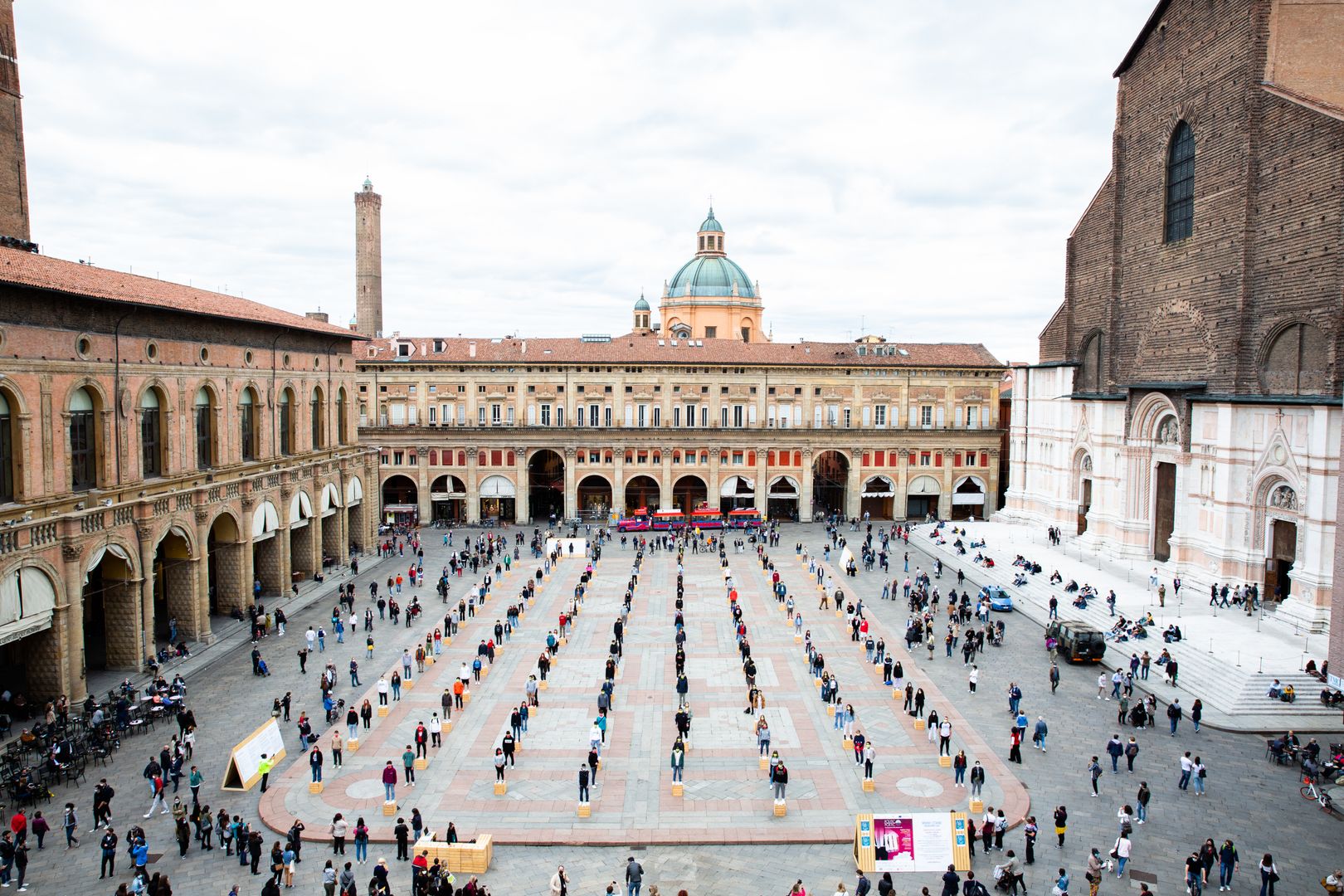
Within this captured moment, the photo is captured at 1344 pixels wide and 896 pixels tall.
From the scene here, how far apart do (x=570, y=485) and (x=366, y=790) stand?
48449 mm

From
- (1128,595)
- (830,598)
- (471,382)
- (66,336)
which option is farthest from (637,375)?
(66,336)

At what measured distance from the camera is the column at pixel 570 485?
235ft

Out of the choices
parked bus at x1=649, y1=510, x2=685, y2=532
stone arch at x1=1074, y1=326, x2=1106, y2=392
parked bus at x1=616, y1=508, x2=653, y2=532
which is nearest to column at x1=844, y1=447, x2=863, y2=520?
parked bus at x1=649, y1=510, x2=685, y2=532

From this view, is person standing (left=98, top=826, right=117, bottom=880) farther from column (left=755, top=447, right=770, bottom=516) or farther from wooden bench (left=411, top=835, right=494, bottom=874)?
Result: column (left=755, top=447, right=770, bottom=516)

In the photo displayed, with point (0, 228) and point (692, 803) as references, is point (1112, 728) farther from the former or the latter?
point (0, 228)

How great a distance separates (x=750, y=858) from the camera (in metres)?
20.8

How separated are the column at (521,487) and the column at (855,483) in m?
25.1

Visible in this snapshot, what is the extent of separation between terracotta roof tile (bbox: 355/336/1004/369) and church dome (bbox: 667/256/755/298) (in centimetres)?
2695

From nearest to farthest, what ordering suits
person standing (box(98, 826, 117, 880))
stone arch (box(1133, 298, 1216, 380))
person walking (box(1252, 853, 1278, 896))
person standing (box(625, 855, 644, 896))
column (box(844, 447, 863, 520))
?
person standing (box(625, 855, 644, 896)) → person walking (box(1252, 853, 1278, 896)) → person standing (box(98, 826, 117, 880)) → stone arch (box(1133, 298, 1216, 380)) → column (box(844, 447, 863, 520))

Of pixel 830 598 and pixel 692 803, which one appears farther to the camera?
pixel 830 598

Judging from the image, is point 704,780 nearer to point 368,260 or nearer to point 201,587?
point 201,587

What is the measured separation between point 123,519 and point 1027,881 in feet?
101

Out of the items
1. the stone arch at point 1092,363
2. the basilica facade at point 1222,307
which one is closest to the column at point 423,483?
the basilica facade at point 1222,307

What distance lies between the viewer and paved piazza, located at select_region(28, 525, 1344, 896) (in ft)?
67.5
